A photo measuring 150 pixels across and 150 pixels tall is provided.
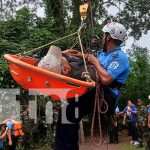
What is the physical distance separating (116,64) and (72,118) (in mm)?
805

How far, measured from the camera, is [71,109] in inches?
205

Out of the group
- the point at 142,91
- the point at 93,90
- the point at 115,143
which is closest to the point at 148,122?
the point at 115,143

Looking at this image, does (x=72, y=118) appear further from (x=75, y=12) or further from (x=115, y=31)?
(x=75, y=12)

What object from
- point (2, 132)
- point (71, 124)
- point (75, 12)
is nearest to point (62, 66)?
point (71, 124)

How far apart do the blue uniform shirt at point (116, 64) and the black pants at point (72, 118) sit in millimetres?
249

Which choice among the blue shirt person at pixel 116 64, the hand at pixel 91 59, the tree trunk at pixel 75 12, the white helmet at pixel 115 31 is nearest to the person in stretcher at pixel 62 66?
the hand at pixel 91 59

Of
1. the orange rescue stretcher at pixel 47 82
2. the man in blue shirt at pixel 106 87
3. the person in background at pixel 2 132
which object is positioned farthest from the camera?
the person in background at pixel 2 132

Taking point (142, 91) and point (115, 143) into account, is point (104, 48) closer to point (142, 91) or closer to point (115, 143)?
point (115, 143)

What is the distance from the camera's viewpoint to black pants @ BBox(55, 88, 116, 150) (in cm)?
518

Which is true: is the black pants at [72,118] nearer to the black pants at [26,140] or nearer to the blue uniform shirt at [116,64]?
the blue uniform shirt at [116,64]

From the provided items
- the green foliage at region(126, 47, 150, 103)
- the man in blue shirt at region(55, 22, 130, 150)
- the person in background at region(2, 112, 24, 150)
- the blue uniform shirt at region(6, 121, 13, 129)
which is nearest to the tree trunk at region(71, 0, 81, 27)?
the green foliage at region(126, 47, 150, 103)

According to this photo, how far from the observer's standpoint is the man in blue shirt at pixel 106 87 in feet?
16.7

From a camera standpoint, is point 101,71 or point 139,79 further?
point 139,79

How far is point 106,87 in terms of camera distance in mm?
5113
